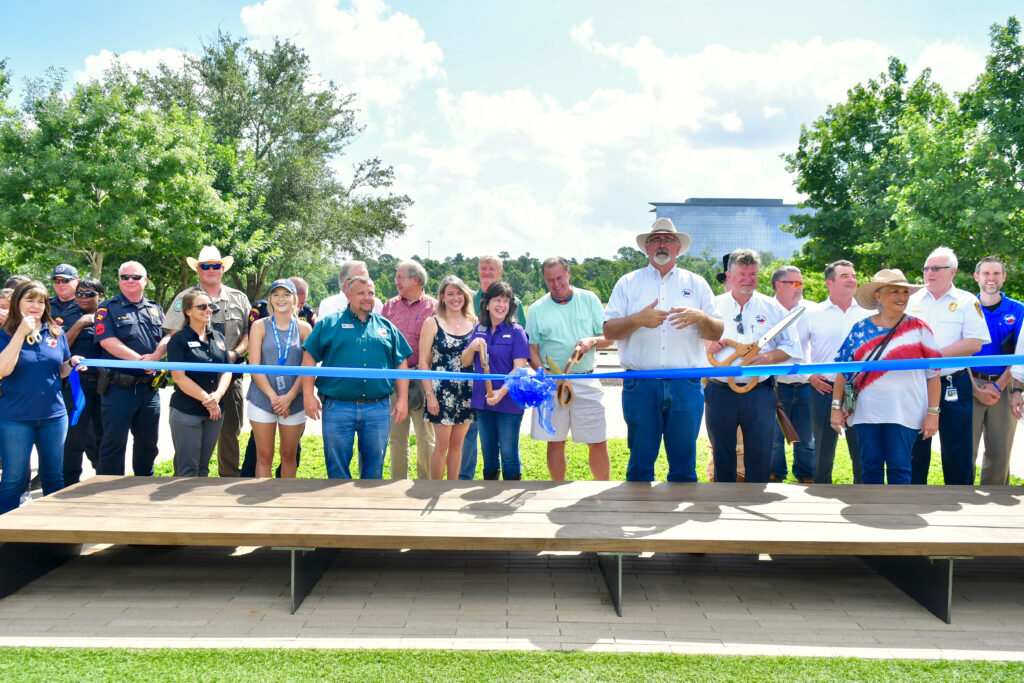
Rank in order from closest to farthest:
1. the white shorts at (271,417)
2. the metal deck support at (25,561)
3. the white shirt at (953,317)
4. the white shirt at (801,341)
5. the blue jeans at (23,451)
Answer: the metal deck support at (25,561) < the blue jeans at (23,451) < the white shirt at (953,317) < the white shorts at (271,417) < the white shirt at (801,341)

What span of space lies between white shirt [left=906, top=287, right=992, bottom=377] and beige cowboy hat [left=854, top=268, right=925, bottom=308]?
24cm

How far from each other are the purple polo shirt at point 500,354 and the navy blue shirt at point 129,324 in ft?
8.70

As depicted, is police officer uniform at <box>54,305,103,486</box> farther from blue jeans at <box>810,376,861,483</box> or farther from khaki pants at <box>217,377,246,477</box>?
blue jeans at <box>810,376,861,483</box>

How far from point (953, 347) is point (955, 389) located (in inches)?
13.0

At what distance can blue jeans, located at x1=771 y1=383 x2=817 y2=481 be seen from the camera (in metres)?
6.40

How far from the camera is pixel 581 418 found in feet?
19.0

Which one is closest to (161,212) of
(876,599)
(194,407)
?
(194,407)

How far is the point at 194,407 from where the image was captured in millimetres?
5293

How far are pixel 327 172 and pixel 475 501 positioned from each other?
1618 inches

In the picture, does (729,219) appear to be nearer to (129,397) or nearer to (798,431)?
(798,431)

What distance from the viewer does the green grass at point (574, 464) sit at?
7.51 metres

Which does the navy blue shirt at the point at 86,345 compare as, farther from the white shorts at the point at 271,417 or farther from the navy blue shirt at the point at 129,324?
the white shorts at the point at 271,417

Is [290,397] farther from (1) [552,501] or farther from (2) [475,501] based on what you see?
(1) [552,501]

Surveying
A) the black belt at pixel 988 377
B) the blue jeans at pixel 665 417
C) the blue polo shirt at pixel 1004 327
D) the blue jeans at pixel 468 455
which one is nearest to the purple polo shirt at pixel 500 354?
the blue jeans at pixel 468 455
